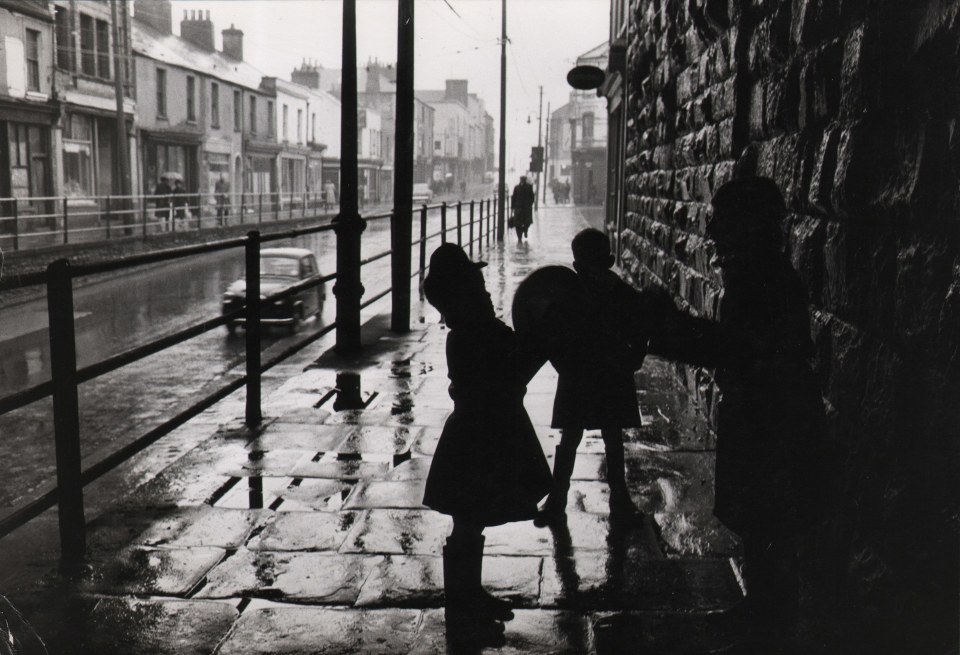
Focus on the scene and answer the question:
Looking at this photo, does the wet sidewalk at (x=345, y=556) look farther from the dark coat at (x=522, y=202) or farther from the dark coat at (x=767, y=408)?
the dark coat at (x=522, y=202)

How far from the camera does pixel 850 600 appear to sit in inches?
115

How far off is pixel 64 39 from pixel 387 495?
104 feet

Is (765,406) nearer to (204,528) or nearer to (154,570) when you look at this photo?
(154,570)

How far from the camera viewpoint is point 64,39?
32.0 m

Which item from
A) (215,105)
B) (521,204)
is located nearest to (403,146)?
(521,204)

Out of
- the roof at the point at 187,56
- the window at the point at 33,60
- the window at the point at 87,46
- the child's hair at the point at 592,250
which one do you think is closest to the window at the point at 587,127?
the roof at the point at 187,56

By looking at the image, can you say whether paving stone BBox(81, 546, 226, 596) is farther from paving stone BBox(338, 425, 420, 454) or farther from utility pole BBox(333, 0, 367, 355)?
utility pole BBox(333, 0, 367, 355)

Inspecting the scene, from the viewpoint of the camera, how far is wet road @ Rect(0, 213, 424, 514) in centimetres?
646

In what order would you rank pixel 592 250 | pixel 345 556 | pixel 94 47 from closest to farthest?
pixel 345 556 < pixel 592 250 < pixel 94 47

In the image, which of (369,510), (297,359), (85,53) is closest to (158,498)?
(369,510)

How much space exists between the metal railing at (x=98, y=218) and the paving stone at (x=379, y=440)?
625 inches

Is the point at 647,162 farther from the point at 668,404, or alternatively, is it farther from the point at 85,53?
the point at 85,53

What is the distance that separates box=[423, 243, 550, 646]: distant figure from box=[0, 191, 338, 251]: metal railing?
18261 millimetres

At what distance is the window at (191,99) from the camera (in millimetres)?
39719
